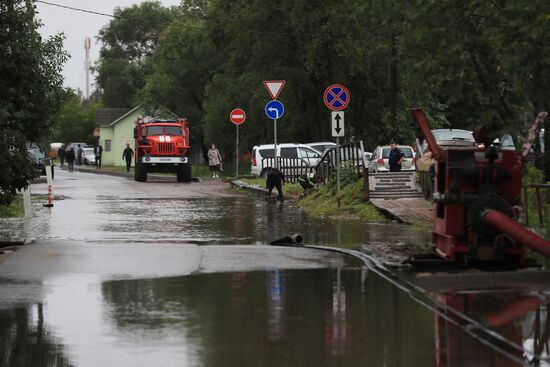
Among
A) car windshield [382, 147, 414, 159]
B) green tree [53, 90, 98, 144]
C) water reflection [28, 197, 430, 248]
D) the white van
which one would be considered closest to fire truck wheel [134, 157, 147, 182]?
the white van

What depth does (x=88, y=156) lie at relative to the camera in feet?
313

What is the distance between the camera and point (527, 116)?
15273 mm

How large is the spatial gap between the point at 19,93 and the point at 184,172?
28.2 m

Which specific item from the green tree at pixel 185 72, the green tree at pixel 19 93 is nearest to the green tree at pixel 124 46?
the green tree at pixel 185 72

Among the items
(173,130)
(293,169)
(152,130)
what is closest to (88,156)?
(152,130)

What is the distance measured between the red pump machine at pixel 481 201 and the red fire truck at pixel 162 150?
105 ft

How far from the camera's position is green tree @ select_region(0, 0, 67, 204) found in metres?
15.7

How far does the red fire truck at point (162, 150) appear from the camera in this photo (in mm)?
43906

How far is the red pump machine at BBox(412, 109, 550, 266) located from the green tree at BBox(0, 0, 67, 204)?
6771mm

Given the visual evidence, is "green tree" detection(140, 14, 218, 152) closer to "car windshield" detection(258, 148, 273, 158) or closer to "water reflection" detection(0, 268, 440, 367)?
"car windshield" detection(258, 148, 273, 158)

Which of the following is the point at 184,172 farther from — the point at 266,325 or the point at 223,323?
the point at 266,325

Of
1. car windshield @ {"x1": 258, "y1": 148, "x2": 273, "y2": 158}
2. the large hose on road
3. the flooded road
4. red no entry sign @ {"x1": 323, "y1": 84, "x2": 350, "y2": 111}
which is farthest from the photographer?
car windshield @ {"x1": 258, "y1": 148, "x2": 273, "y2": 158}

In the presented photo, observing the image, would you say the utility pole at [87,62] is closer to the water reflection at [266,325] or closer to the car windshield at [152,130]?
the car windshield at [152,130]

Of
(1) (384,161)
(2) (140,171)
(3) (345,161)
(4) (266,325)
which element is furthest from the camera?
(2) (140,171)
